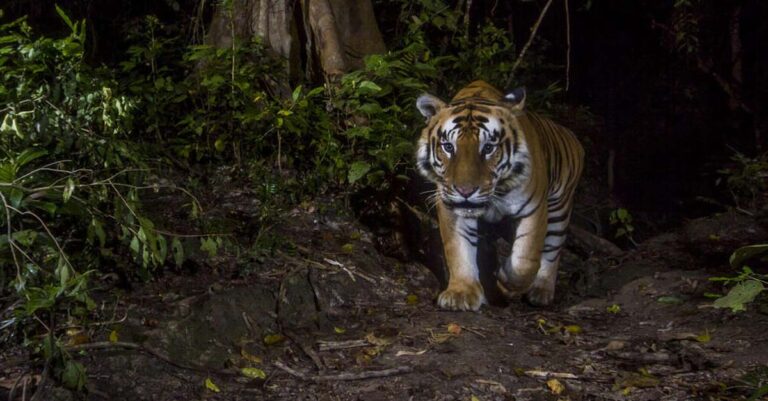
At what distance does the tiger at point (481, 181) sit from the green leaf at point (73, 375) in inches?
79.8

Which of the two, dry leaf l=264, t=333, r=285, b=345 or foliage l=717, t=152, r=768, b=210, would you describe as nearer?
dry leaf l=264, t=333, r=285, b=345

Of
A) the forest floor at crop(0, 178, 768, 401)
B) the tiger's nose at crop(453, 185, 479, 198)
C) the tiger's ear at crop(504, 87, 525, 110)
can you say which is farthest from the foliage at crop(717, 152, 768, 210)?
the tiger's nose at crop(453, 185, 479, 198)

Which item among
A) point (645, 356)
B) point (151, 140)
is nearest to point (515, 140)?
point (645, 356)

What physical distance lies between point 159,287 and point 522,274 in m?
2.02

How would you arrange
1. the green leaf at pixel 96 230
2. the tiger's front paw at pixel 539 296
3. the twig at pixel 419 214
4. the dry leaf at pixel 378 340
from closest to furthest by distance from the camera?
1. the green leaf at pixel 96 230
2. the dry leaf at pixel 378 340
3. the tiger's front paw at pixel 539 296
4. the twig at pixel 419 214

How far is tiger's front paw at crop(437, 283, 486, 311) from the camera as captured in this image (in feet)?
13.2

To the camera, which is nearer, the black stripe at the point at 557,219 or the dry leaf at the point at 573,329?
the dry leaf at the point at 573,329

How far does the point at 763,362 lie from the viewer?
3.06 meters

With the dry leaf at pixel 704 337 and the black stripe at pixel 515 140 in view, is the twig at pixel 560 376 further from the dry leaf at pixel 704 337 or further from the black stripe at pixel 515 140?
the black stripe at pixel 515 140

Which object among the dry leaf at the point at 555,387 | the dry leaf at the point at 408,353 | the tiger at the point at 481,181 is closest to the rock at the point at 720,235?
the tiger at the point at 481,181

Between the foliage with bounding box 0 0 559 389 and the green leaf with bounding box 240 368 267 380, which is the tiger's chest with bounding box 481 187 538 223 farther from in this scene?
the green leaf with bounding box 240 368 267 380

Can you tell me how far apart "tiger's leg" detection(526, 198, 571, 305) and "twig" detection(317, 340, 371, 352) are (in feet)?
4.82

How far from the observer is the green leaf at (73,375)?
2494 mm

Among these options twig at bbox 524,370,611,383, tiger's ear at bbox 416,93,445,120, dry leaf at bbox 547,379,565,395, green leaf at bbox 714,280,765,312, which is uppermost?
tiger's ear at bbox 416,93,445,120
